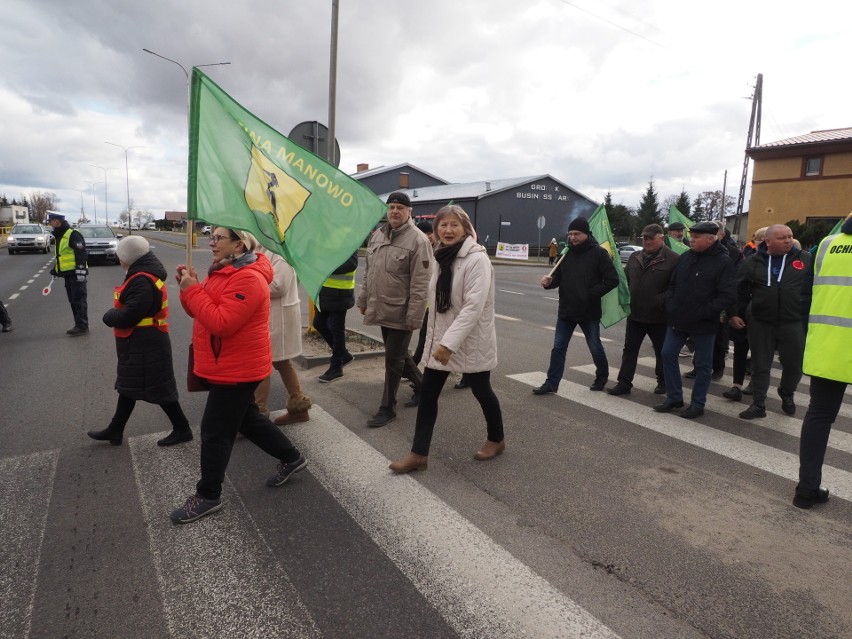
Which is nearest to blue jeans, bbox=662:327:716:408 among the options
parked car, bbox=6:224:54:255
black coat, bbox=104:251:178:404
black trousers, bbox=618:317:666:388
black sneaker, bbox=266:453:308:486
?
black trousers, bbox=618:317:666:388

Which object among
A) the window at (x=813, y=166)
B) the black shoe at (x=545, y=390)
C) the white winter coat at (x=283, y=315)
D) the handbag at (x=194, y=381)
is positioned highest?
the window at (x=813, y=166)

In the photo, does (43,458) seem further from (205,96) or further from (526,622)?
(526,622)

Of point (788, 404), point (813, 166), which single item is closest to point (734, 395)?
point (788, 404)

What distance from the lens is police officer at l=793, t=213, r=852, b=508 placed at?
332 cm

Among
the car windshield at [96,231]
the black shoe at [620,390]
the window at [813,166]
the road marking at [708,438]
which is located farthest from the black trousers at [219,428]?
the window at [813,166]

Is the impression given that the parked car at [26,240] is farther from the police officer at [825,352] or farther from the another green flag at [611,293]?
the police officer at [825,352]

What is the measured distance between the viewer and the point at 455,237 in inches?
150

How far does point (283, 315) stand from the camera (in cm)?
470

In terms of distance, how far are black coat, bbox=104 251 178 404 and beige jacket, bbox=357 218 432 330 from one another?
1.71 metres

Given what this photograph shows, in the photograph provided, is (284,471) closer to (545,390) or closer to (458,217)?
(458,217)

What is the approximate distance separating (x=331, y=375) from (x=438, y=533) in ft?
11.1

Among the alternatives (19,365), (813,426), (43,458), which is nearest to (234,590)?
(43,458)

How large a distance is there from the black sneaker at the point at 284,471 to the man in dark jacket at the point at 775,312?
4261 mm

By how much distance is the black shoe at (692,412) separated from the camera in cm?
529
